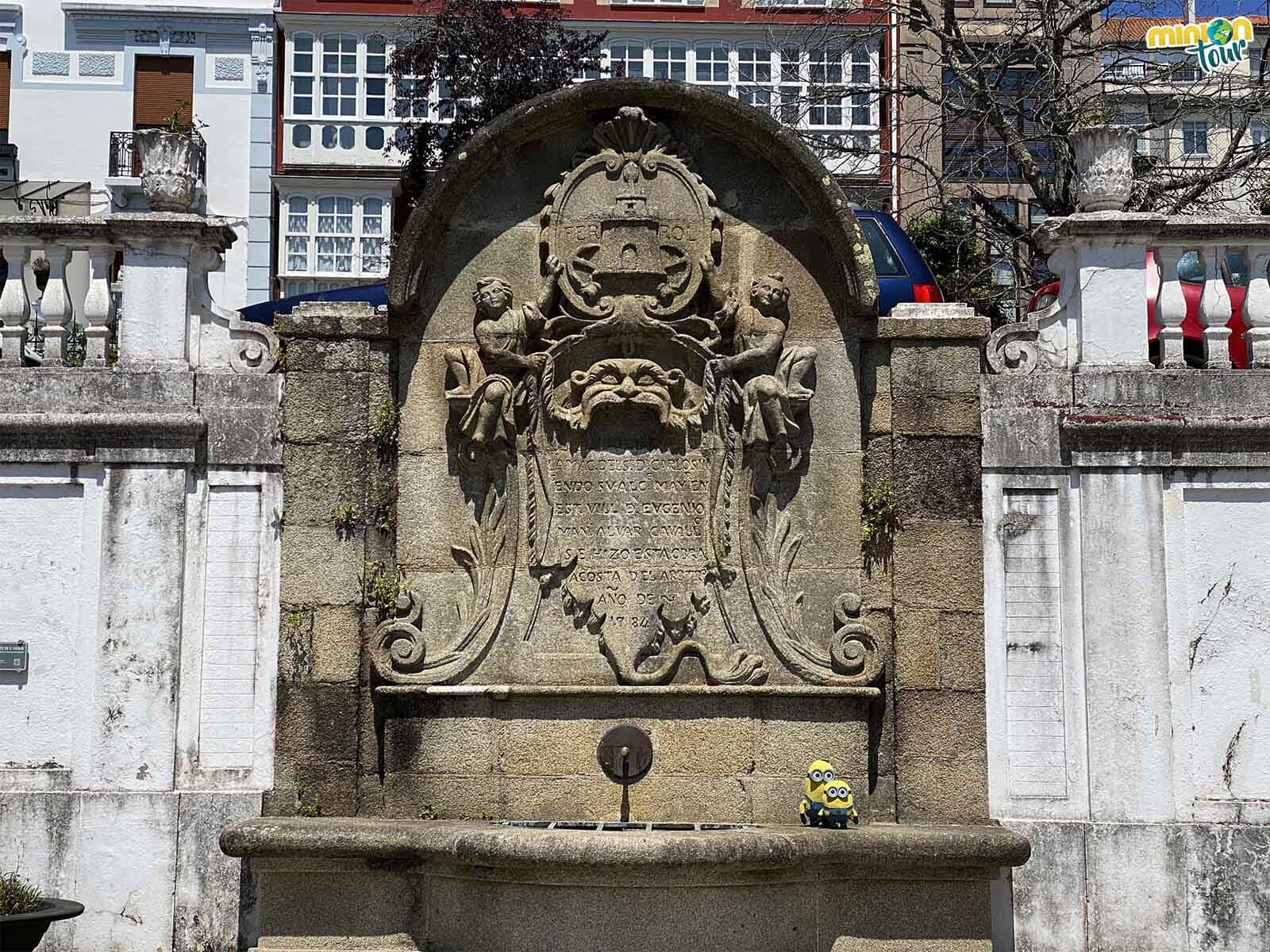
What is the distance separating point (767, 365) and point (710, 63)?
64.5 feet

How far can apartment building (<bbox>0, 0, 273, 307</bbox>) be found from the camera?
2884 cm

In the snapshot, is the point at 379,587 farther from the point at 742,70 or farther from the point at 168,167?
the point at 742,70

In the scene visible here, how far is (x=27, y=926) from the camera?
8.67 m

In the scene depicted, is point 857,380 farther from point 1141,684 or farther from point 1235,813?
point 1235,813

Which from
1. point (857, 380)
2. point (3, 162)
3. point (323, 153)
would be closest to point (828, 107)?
point (323, 153)

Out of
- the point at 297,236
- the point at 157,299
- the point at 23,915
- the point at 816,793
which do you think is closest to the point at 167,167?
the point at 157,299

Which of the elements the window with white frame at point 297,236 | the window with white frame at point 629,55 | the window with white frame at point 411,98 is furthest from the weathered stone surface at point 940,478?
the window with white frame at point 629,55

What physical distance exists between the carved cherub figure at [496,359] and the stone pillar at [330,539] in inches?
19.6

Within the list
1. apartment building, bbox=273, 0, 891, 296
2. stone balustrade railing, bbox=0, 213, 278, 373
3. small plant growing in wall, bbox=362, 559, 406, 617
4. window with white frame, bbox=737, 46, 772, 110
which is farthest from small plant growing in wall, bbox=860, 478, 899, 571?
window with white frame, bbox=737, 46, 772, 110

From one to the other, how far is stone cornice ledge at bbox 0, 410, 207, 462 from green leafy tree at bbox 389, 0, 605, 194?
12573 millimetres

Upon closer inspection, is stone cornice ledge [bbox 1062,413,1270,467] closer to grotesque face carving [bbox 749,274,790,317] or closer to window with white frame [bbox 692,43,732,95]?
grotesque face carving [bbox 749,274,790,317]

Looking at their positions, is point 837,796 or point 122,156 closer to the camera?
point 837,796

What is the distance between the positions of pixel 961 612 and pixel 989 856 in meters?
1.62

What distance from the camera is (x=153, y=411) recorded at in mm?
10648
